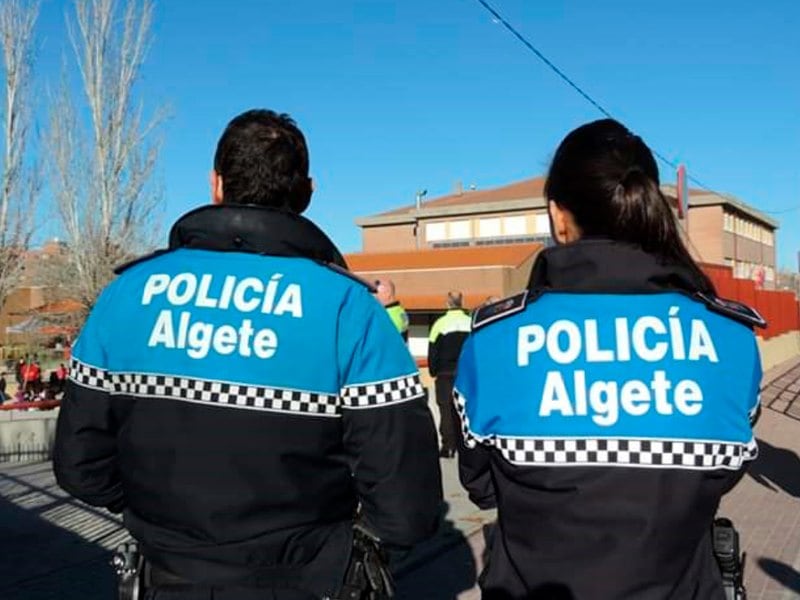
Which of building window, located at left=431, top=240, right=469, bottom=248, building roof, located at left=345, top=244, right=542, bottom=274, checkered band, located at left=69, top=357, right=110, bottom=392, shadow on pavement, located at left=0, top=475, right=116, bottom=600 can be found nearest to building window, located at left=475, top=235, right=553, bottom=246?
building window, located at left=431, top=240, right=469, bottom=248

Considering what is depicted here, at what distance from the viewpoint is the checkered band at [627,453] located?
6.31ft

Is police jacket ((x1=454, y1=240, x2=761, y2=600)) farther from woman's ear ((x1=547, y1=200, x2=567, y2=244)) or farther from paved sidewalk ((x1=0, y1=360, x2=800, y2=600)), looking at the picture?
paved sidewalk ((x1=0, y1=360, x2=800, y2=600))

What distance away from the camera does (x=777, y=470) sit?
9.46m

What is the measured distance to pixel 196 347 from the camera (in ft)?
7.09

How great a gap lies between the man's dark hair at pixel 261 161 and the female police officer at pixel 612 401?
665 mm

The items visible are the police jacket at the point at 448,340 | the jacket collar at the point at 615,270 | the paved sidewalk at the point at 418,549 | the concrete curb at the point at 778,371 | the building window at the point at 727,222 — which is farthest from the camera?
the building window at the point at 727,222

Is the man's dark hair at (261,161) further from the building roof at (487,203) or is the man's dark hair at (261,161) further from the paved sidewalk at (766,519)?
the building roof at (487,203)

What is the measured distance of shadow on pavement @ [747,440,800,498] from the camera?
28.0 ft

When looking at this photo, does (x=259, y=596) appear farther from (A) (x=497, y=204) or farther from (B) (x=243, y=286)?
(A) (x=497, y=204)

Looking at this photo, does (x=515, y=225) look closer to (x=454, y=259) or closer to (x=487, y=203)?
(x=487, y=203)

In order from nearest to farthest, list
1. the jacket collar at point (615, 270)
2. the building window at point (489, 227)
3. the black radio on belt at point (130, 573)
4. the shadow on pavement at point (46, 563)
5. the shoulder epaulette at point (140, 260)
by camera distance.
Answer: the jacket collar at point (615, 270) → the black radio on belt at point (130, 573) → the shoulder epaulette at point (140, 260) → the shadow on pavement at point (46, 563) → the building window at point (489, 227)

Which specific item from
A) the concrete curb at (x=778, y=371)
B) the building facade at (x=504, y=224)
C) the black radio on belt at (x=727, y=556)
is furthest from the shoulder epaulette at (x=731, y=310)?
the building facade at (x=504, y=224)

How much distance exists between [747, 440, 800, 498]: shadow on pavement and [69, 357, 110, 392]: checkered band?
675 cm

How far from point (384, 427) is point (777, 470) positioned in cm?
861
